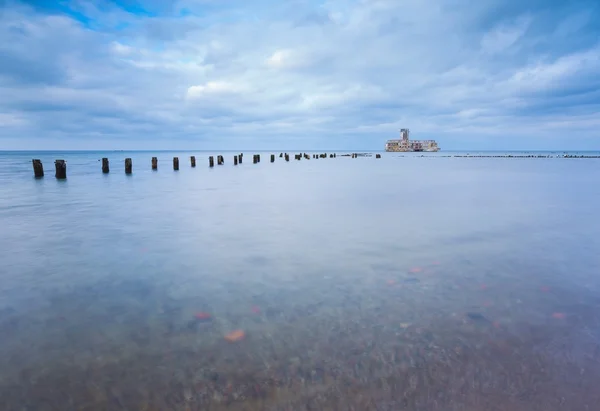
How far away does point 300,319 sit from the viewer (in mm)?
4277

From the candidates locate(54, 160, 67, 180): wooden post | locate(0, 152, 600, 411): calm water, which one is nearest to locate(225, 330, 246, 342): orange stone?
locate(0, 152, 600, 411): calm water

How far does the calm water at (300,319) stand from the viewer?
3.02 meters

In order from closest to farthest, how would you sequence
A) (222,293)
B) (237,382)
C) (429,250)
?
(237,382) → (222,293) → (429,250)

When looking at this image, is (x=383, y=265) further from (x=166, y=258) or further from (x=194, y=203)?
(x=194, y=203)

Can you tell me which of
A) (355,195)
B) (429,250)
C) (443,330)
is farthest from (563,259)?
(355,195)

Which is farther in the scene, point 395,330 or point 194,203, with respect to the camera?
point 194,203

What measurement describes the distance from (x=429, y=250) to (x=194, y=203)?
10.0 metres

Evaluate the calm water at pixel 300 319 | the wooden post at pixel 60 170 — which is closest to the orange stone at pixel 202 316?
the calm water at pixel 300 319

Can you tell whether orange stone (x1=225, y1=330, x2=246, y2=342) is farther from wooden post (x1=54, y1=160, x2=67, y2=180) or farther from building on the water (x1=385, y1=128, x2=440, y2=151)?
building on the water (x1=385, y1=128, x2=440, y2=151)

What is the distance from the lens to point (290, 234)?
9.04 metres

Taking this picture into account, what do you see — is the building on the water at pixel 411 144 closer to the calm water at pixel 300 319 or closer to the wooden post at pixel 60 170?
the wooden post at pixel 60 170

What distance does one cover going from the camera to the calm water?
119 inches

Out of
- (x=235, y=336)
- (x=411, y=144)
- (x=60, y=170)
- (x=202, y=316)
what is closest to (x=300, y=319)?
(x=235, y=336)

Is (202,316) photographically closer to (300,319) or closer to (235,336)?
(235,336)
